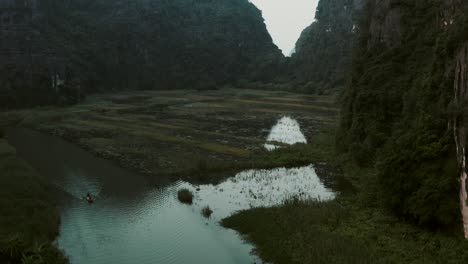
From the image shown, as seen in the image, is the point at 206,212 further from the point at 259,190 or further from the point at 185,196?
Result: the point at 259,190

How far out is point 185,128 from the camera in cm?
7012

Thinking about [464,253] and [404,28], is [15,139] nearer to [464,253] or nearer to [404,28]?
[404,28]

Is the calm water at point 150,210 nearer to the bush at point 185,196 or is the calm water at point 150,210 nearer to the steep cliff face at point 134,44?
the bush at point 185,196

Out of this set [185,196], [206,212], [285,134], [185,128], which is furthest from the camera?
[185,128]

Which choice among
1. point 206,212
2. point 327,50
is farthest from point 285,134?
point 327,50

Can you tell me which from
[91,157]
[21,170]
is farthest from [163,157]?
[21,170]

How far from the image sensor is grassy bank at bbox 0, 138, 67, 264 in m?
23.5

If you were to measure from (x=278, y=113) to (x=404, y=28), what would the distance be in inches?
1712

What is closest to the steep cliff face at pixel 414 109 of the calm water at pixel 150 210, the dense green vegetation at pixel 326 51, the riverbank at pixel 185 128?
the calm water at pixel 150 210

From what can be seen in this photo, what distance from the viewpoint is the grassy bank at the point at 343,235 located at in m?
24.4

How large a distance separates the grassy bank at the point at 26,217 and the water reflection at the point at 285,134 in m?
26.5

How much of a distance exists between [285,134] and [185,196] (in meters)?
31.8

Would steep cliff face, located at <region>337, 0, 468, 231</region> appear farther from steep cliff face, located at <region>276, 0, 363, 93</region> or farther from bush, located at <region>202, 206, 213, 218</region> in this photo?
steep cliff face, located at <region>276, 0, 363, 93</region>

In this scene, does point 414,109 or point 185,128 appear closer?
point 414,109
